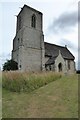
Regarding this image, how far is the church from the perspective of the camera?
106 ft

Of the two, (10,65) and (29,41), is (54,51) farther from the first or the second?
(10,65)

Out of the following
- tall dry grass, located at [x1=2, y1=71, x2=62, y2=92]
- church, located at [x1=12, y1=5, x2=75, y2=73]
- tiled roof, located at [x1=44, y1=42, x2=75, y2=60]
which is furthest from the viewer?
tiled roof, located at [x1=44, y1=42, x2=75, y2=60]

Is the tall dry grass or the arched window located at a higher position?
the arched window

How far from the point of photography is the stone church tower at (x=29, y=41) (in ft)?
105

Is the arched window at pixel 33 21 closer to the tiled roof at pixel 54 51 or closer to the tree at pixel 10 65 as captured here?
the tiled roof at pixel 54 51

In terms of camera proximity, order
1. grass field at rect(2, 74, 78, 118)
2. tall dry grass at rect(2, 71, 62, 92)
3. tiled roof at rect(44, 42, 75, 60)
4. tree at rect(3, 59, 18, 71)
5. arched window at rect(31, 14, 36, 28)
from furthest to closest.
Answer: tiled roof at rect(44, 42, 75, 60)
arched window at rect(31, 14, 36, 28)
tree at rect(3, 59, 18, 71)
tall dry grass at rect(2, 71, 62, 92)
grass field at rect(2, 74, 78, 118)

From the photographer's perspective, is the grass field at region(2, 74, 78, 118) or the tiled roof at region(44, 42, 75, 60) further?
the tiled roof at region(44, 42, 75, 60)

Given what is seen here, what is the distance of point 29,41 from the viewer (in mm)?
33281

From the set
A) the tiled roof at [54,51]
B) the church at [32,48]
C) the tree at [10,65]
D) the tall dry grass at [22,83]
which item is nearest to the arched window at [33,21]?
the church at [32,48]

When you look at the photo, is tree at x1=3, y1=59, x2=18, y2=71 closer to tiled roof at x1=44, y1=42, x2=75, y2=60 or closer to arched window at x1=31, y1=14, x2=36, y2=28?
tiled roof at x1=44, y1=42, x2=75, y2=60

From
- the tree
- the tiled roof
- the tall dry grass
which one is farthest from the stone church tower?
the tall dry grass

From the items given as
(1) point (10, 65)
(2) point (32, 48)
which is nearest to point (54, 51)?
(2) point (32, 48)

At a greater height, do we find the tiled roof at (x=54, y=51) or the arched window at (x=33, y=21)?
the arched window at (x=33, y=21)

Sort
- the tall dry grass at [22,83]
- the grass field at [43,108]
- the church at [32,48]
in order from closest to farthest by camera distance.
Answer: the grass field at [43,108], the tall dry grass at [22,83], the church at [32,48]
